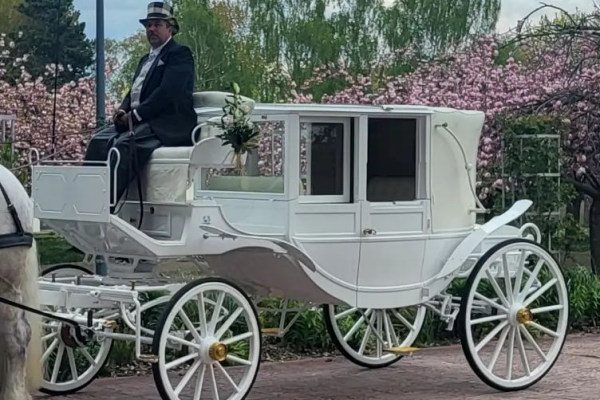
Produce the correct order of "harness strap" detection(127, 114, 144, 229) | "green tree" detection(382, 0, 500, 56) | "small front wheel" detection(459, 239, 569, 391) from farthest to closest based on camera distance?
"green tree" detection(382, 0, 500, 56)
"small front wheel" detection(459, 239, 569, 391)
"harness strap" detection(127, 114, 144, 229)

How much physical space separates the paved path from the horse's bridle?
5.97ft

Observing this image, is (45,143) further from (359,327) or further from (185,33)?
(185,33)

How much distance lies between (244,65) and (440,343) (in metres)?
28.0

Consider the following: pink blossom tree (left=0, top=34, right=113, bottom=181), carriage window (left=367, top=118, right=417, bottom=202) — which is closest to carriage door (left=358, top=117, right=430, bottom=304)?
carriage window (left=367, top=118, right=417, bottom=202)

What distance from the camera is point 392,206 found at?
796cm

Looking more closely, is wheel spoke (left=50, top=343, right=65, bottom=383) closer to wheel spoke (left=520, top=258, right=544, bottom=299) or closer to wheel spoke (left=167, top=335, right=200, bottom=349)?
wheel spoke (left=167, top=335, right=200, bottom=349)

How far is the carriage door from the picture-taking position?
309 inches

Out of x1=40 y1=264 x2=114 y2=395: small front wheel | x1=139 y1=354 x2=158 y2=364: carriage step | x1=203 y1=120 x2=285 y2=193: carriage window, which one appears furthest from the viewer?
x1=40 y1=264 x2=114 y2=395: small front wheel

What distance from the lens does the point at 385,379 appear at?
8.76 metres

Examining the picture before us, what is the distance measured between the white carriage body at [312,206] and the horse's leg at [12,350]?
83 cm

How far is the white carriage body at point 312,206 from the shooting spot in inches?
280

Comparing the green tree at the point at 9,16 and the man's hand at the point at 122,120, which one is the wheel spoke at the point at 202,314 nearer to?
the man's hand at the point at 122,120

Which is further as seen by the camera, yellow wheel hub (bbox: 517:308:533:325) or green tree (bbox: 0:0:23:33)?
green tree (bbox: 0:0:23:33)

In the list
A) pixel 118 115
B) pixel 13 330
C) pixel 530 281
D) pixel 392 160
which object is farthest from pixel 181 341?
pixel 530 281
